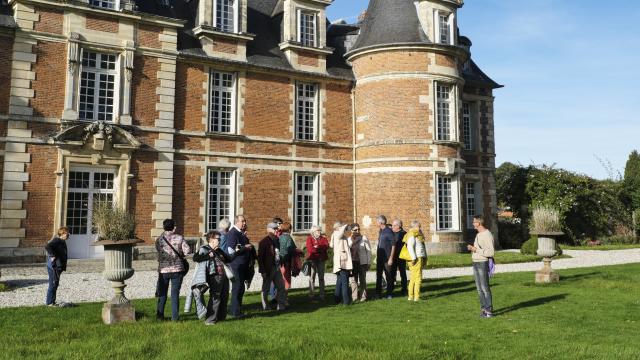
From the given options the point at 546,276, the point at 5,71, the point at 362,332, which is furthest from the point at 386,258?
the point at 5,71

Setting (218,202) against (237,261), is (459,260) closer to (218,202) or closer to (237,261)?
(218,202)

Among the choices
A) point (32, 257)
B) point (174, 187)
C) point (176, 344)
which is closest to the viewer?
point (176, 344)

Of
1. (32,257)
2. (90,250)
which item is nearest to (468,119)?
(90,250)

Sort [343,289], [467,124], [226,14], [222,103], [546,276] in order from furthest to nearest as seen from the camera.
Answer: [467,124]
[226,14]
[222,103]
[546,276]
[343,289]

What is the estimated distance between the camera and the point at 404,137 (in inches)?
746

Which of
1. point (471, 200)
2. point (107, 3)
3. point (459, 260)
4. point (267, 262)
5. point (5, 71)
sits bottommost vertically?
point (459, 260)

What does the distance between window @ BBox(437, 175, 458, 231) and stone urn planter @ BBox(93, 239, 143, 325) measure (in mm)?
13502

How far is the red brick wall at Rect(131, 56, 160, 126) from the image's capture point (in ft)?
52.7

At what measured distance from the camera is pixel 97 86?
1557cm

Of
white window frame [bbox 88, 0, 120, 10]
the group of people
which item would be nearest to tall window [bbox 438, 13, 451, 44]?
white window frame [bbox 88, 0, 120, 10]

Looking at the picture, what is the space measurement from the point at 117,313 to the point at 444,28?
1677 cm

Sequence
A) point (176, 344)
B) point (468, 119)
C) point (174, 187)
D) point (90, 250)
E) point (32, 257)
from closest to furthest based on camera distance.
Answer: point (176, 344) → point (32, 257) → point (90, 250) → point (174, 187) → point (468, 119)

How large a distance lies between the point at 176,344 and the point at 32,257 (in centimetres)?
1027

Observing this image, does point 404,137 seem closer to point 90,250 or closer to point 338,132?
point 338,132
